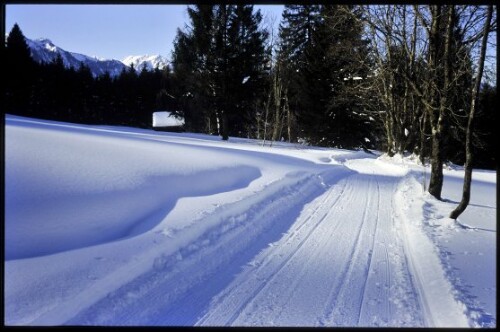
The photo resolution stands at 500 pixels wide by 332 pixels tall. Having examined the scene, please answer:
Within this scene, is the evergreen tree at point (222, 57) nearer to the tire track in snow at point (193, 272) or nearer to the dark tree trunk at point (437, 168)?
the dark tree trunk at point (437, 168)

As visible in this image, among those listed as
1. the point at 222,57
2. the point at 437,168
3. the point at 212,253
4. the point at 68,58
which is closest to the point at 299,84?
the point at 222,57

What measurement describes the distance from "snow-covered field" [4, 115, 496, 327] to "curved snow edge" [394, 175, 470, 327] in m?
0.02

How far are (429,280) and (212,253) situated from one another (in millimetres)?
2625

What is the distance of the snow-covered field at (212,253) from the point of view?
3.05m

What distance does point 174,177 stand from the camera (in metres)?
7.49

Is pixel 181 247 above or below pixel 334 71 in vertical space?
below

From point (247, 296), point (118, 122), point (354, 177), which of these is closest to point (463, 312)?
point (247, 296)

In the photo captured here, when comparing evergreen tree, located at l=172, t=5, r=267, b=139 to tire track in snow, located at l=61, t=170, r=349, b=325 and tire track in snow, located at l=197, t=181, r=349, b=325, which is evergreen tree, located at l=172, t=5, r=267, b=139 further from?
tire track in snow, located at l=197, t=181, r=349, b=325

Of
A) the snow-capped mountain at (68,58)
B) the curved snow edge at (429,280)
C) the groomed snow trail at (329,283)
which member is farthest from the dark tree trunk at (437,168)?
the snow-capped mountain at (68,58)

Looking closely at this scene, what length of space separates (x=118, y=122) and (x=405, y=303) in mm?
56530

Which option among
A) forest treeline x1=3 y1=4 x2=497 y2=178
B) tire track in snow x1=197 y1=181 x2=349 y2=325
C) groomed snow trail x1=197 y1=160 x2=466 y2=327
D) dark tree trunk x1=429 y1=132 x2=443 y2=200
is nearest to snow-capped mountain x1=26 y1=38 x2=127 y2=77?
forest treeline x1=3 y1=4 x2=497 y2=178

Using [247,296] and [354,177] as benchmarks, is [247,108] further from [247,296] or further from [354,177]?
[247,296]

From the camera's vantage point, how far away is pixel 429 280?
151 inches

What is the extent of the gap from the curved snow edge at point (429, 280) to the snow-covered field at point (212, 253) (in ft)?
0.05
